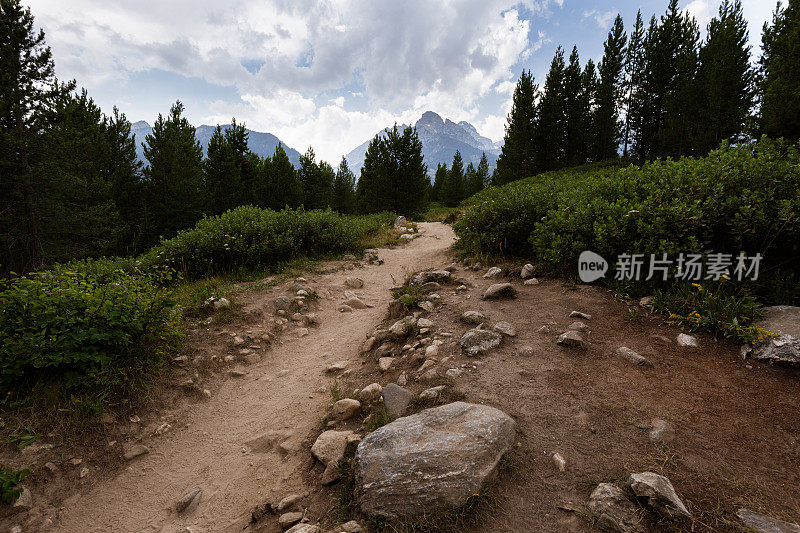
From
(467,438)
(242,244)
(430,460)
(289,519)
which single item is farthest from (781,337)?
(242,244)

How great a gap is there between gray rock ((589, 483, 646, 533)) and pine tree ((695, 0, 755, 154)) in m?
27.7

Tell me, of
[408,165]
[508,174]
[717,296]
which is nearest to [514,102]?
[508,174]

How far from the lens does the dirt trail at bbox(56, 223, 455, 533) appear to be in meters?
2.88

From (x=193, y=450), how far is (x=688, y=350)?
593 cm

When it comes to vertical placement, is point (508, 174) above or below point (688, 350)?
above

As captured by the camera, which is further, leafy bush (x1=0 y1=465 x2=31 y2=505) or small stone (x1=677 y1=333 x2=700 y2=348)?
small stone (x1=677 y1=333 x2=700 y2=348)

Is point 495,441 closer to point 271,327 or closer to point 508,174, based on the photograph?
point 271,327

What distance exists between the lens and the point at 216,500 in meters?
2.99

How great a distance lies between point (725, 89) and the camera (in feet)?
66.1

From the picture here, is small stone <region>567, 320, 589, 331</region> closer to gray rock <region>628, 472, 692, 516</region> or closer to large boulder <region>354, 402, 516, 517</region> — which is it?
large boulder <region>354, 402, 516, 517</region>

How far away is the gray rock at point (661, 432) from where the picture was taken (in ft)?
8.51

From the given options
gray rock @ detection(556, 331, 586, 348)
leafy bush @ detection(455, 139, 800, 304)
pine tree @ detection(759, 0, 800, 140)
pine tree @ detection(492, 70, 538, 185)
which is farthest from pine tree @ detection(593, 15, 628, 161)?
gray rock @ detection(556, 331, 586, 348)

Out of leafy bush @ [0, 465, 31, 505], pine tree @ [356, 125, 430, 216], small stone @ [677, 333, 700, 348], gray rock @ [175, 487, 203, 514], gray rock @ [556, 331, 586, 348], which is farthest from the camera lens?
pine tree @ [356, 125, 430, 216]

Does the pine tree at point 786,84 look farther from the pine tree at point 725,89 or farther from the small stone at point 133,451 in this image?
the small stone at point 133,451
